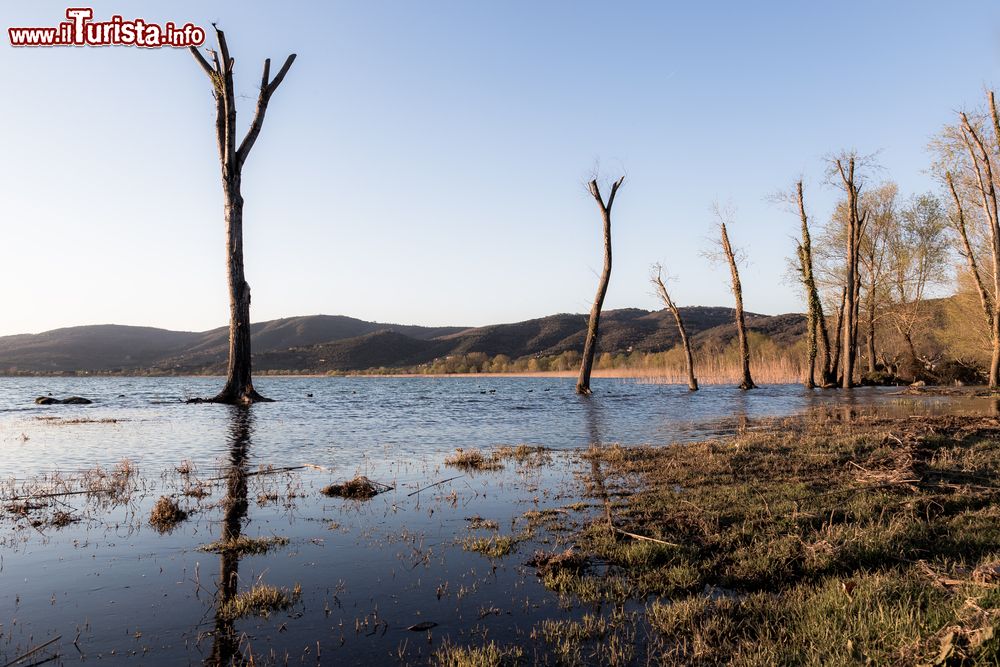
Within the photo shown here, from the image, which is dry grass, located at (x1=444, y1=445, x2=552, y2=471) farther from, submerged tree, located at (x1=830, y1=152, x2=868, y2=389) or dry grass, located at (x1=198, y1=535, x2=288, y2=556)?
submerged tree, located at (x1=830, y1=152, x2=868, y2=389)

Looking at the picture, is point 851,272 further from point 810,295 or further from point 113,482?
point 113,482

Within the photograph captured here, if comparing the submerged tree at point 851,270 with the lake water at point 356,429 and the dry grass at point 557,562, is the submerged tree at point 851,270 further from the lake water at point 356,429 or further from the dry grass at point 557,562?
the dry grass at point 557,562

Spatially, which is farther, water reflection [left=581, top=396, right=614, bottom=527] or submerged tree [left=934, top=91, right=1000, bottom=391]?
submerged tree [left=934, top=91, right=1000, bottom=391]

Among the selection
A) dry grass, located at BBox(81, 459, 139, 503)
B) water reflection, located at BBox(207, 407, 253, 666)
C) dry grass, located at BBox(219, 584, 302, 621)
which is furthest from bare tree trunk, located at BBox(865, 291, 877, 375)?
dry grass, located at BBox(219, 584, 302, 621)

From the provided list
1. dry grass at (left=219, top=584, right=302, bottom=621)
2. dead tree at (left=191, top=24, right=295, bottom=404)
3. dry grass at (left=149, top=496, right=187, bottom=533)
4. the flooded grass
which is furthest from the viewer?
dead tree at (left=191, top=24, right=295, bottom=404)

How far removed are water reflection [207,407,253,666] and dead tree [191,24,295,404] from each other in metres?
11.9

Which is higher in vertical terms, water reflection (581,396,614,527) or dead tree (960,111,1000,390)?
dead tree (960,111,1000,390)

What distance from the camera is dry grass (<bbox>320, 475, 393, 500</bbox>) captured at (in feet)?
30.7

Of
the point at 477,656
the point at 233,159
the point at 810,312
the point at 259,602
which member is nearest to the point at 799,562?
the point at 477,656

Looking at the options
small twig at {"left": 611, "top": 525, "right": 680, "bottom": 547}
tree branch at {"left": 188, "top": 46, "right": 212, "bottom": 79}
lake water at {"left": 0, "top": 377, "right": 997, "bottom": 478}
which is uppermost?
tree branch at {"left": 188, "top": 46, "right": 212, "bottom": 79}

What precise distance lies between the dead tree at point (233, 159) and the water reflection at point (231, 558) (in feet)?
38.9

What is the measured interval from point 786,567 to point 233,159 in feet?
87.9

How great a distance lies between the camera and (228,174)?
25922mm

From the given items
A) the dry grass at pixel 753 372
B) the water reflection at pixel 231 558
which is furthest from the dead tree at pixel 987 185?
the water reflection at pixel 231 558
